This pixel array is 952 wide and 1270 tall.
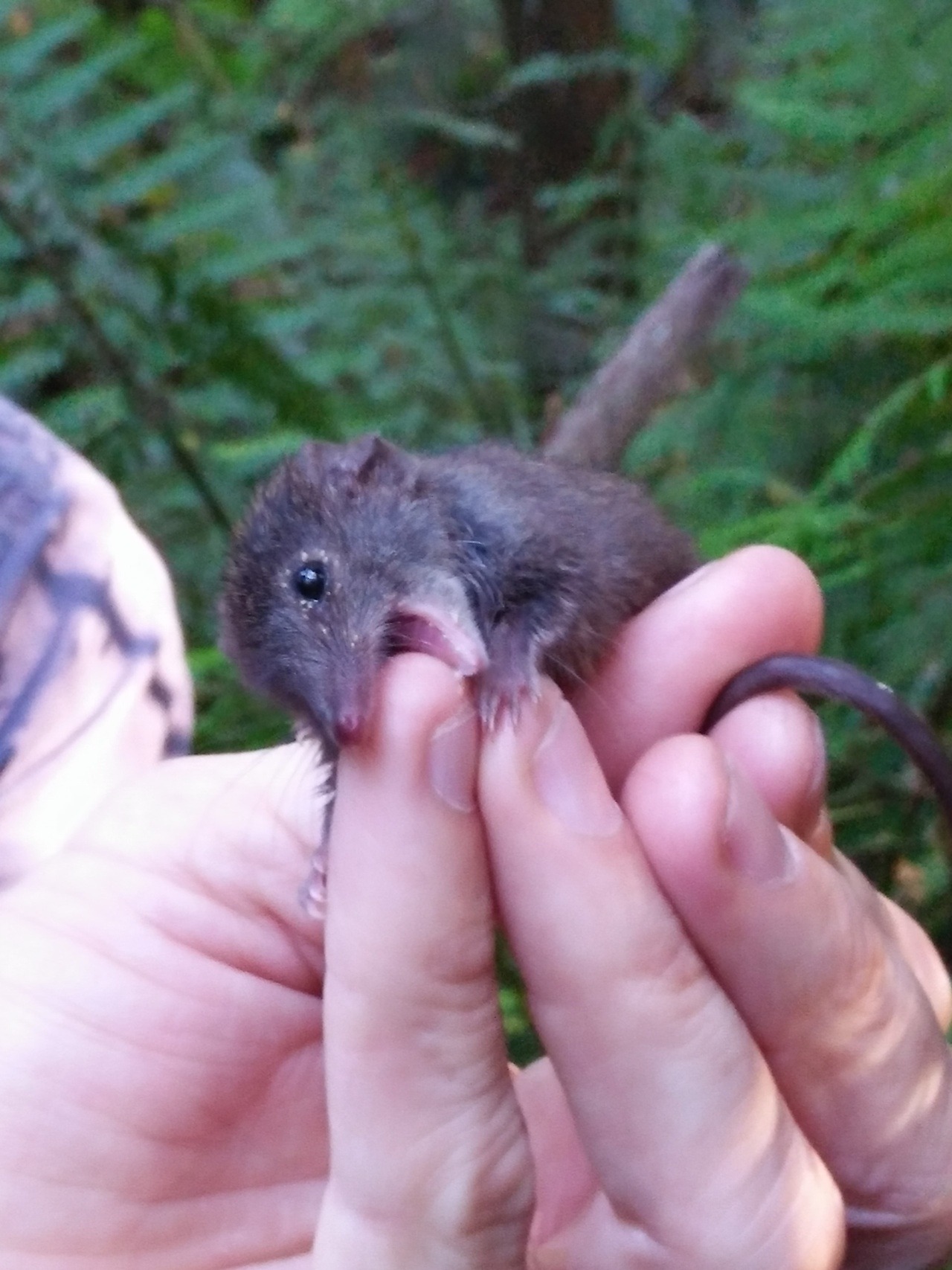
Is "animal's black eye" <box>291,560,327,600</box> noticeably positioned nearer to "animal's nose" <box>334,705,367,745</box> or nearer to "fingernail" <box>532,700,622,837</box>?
"animal's nose" <box>334,705,367,745</box>

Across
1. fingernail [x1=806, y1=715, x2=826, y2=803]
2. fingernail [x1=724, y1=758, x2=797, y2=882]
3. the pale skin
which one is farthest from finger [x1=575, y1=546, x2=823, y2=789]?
fingernail [x1=724, y1=758, x2=797, y2=882]

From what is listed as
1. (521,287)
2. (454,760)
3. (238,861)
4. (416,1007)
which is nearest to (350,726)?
(454,760)

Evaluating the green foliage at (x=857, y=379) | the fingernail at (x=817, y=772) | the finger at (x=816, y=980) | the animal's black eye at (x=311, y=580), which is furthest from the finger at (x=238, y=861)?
the green foliage at (x=857, y=379)

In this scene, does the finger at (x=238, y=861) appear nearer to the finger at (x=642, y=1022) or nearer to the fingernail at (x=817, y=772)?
the finger at (x=642, y=1022)

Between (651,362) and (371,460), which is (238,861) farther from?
(651,362)

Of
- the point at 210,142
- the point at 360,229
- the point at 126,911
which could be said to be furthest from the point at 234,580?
the point at 360,229

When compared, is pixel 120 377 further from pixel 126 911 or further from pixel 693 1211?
pixel 693 1211
